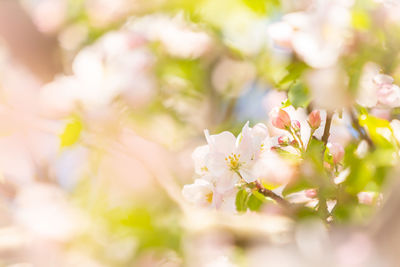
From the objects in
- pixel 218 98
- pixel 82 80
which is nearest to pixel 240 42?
pixel 218 98

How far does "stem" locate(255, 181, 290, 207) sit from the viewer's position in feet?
1.97

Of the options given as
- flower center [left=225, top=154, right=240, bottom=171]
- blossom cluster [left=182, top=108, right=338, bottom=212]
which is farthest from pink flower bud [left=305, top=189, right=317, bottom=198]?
flower center [left=225, top=154, right=240, bottom=171]

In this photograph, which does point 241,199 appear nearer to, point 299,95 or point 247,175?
point 247,175

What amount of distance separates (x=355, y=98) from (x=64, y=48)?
4.62 feet

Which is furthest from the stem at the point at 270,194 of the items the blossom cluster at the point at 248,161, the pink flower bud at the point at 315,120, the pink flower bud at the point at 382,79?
the pink flower bud at the point at 382,79

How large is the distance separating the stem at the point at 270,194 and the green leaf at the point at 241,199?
0.06 ft

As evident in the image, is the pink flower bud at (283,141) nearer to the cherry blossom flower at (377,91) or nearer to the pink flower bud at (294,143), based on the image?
the pink flower bud at (294,143)

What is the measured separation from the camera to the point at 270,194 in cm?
61

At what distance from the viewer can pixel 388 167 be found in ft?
1.90

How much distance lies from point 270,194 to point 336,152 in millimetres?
108

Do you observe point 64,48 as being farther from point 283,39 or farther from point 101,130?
point 283,39

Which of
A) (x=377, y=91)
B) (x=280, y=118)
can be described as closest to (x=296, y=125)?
(x=280, y=118)

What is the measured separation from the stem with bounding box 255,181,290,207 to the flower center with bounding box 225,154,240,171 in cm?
4

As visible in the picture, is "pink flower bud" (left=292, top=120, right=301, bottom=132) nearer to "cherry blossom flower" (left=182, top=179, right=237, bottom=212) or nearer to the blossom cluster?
the blossom cluster
